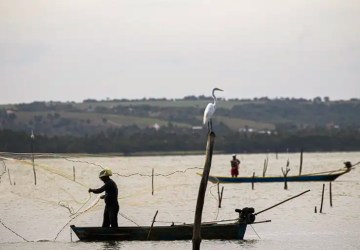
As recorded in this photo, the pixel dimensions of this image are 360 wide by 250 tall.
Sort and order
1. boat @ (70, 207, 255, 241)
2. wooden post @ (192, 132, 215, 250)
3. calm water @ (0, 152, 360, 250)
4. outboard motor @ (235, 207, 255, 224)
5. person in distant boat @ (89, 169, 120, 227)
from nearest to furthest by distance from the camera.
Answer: wooden post @ (192, 132, 215, 250)
person in distant boat @ (89, 169, 120, 227)
outboard motor @ (235, 207, 255, 224)
boat @ (70, 207, 255, 241)
calm water @ (0, 152, 360, 250)

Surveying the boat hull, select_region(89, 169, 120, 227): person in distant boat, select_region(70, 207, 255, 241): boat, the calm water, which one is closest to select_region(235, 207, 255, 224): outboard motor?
select_region(70, 207, 255, 241): boat

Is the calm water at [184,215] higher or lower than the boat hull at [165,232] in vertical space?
lower

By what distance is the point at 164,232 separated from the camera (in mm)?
28891

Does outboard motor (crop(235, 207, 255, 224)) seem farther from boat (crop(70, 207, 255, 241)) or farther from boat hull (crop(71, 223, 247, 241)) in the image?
boat hull (crop(71, 223, 247, 241))

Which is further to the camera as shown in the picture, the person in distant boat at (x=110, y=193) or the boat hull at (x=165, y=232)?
the boat hull at (x=165, y=232)

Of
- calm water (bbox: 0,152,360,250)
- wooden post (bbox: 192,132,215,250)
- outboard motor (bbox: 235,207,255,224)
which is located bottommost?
calm water (bbox: 0,152,360,250)

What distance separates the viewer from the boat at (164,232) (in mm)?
28672

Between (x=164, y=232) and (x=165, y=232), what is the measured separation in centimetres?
3

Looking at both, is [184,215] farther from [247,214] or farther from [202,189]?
[202,189]

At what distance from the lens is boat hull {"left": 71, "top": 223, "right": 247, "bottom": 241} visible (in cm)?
2875

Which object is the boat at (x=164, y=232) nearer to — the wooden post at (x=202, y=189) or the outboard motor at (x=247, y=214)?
the outboard motor at (x=247, y=214)

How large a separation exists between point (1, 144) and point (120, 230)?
90.4 meters

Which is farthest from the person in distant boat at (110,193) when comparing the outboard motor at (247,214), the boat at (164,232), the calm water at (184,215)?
the outboard motor at (247,214)

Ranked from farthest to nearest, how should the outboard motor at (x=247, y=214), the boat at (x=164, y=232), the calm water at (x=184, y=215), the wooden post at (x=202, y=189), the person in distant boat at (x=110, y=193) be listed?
the calm water at (x=184, y=215), the boat at (x=164, y=232), the outboard motor at (x=247, y=214), the person in distant boat at (x=110, y=193), the wooden post at (x=202, y=189)
